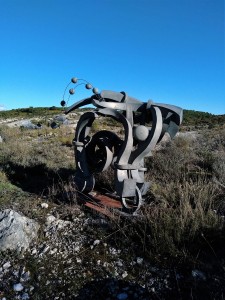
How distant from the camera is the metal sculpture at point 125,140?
16.1ft

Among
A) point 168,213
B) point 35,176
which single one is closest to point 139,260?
point 168,213

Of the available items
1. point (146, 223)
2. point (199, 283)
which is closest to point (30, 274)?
point (146, 223)

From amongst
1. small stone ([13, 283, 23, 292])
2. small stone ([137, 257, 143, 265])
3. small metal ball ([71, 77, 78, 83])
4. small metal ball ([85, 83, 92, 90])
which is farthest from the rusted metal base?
small metal ball ([71, 77, 78, 83])

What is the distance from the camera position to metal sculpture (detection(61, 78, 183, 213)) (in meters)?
4.92

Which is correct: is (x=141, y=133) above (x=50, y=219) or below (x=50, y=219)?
above

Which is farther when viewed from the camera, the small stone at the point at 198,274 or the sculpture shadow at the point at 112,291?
the small stone at the point at 198,274

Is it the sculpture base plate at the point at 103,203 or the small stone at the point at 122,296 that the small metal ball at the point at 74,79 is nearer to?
the sculpture base plate at the point at 103,203

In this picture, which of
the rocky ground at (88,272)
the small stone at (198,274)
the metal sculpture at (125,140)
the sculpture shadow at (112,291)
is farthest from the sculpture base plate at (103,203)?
the small stone at (198,274)

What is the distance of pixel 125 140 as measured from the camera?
499 centimetres

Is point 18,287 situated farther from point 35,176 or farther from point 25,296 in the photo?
point 35,176

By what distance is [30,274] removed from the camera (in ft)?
11.3

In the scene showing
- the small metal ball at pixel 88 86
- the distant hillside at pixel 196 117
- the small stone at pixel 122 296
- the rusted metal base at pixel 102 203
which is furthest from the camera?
the distant hillside at pixel 196 117

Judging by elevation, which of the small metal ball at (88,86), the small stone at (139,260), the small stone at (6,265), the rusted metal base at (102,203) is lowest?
the small stone at (6,265)

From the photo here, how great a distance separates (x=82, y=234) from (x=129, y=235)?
0.72 meters
